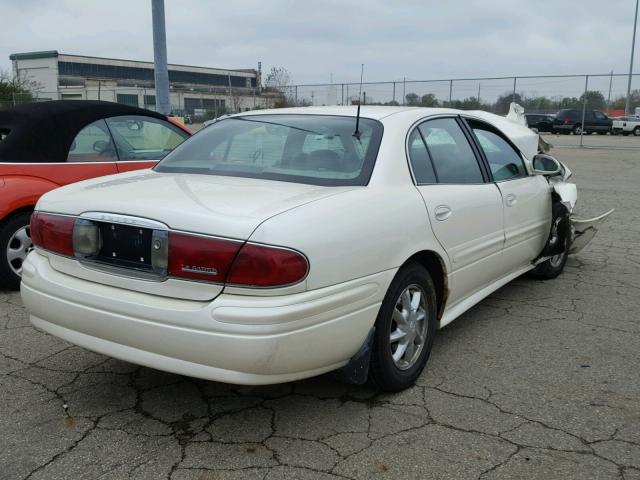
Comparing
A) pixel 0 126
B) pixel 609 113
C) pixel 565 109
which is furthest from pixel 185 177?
pixel 609 113

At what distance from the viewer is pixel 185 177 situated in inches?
135

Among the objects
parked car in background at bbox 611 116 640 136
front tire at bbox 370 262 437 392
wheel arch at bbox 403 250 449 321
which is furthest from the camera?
parked car in background at bbox 611 116 640 136

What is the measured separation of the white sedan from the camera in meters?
2.53

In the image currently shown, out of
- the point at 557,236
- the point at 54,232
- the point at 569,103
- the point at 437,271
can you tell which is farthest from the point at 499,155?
the point at 569,103

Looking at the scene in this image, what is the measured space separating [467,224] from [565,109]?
3023 cm

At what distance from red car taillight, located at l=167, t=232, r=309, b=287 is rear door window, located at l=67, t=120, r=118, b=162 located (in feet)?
10.4

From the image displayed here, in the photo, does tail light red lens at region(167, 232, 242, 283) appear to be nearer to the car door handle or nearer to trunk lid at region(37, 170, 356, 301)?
trunk lid at region(37, 170, 356, 301)

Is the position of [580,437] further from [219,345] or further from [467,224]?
[219,345]

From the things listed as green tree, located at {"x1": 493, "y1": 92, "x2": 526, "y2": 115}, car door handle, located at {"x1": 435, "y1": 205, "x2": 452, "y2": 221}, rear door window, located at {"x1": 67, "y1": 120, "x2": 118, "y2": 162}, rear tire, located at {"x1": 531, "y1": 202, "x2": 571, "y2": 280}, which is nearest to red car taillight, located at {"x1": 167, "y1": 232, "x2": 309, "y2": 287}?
car door handle, located at {"x1": 435, "y1": 205, "x2": 452, "y2": 221}

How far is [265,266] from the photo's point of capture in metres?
2.48

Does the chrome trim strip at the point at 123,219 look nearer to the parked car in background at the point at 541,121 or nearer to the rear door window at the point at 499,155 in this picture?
the rear door window at the point at 499,155

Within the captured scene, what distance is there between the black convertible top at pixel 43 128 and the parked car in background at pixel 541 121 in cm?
3049

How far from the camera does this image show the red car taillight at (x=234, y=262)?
249cm

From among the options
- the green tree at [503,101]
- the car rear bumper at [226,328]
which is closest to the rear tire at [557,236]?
the car rear bumper at [226,328]
